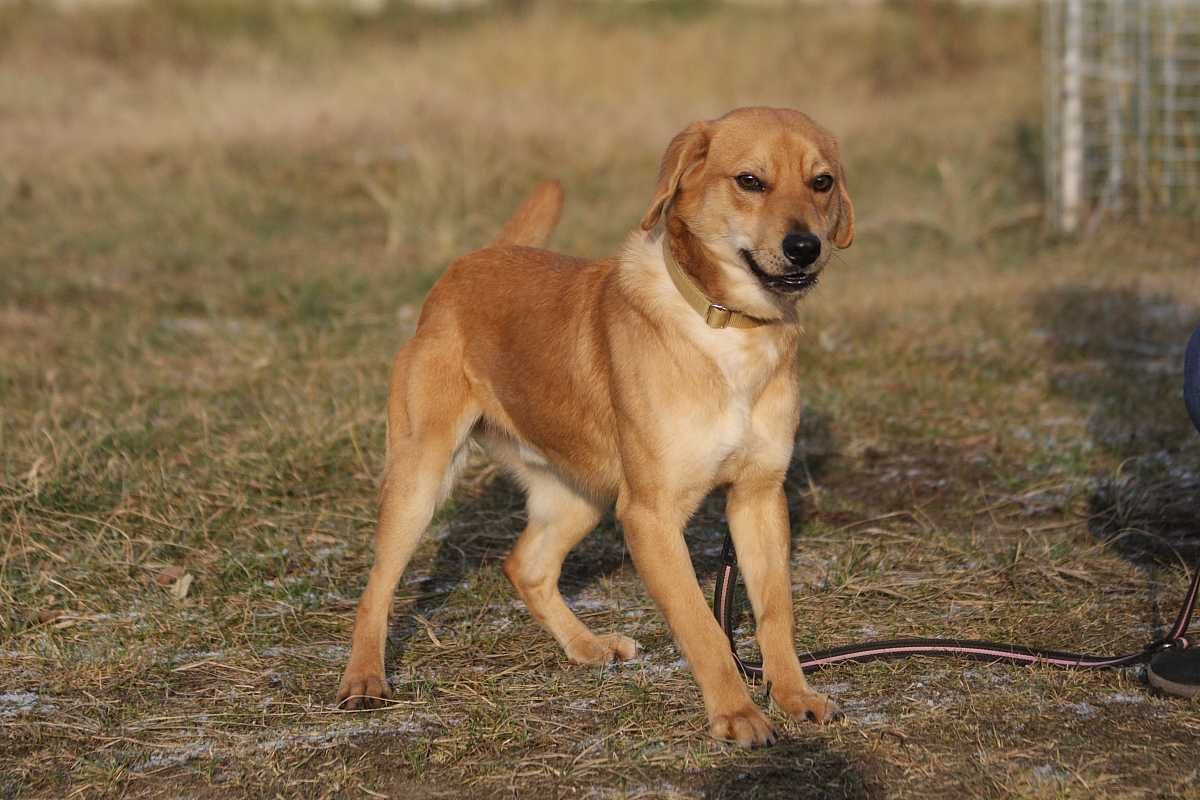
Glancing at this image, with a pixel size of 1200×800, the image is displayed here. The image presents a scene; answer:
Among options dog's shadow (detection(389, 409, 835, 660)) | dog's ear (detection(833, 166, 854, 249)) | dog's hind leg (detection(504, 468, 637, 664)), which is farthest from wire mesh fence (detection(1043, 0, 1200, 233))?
dog's hind leg (detection(504, 468, 637, 664))

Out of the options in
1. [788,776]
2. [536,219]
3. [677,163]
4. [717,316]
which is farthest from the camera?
[536,219]

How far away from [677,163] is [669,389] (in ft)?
1.99

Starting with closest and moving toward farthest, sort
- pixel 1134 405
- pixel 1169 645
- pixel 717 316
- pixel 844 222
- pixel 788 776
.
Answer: pixel 788 776 < pixel 1169 645 < pixel 717 316 < pixel 844 222 < pixel 1134 405

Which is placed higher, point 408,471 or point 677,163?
point 677,163

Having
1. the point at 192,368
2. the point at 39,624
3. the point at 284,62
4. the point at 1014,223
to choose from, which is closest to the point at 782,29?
the point at 284,62

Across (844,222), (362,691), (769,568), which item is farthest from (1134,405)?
(362,691)

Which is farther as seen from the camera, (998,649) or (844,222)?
(844,222)

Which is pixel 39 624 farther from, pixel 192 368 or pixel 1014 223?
pixel 1014 223

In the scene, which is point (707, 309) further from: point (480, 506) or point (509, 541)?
point (480, 506)

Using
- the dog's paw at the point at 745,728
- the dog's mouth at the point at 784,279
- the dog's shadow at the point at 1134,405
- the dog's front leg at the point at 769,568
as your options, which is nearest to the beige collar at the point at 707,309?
the dog's mouth at the point at 784,279

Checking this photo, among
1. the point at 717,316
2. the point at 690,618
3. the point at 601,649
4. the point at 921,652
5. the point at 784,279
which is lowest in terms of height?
the point at 601,649

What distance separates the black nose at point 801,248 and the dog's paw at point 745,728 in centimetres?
106

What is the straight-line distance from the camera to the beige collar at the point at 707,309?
11.4 feet

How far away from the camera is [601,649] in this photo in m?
3.82
